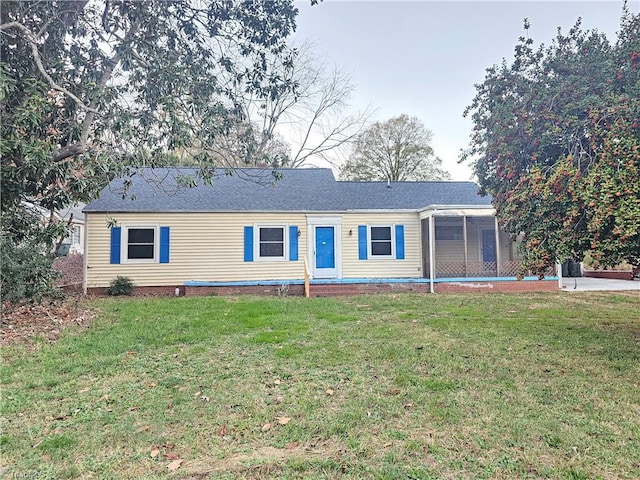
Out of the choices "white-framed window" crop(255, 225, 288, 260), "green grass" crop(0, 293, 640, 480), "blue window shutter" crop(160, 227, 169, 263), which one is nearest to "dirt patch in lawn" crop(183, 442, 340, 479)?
"green grass" crop(0, 293, 640, 480)

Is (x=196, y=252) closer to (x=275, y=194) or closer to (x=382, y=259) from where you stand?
(x=275, y=194)

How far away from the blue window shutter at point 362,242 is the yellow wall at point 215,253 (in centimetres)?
12

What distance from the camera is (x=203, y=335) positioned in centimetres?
612

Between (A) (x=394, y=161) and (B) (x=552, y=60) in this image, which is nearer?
(B) (x=552, y=60)

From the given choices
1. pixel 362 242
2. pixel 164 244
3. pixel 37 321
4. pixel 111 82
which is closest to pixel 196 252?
pixel 164 244

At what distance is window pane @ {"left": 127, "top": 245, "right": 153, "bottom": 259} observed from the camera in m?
12.1

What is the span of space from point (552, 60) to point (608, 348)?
4.13 m

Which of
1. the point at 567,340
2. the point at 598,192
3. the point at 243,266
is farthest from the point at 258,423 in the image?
the point at 243,266

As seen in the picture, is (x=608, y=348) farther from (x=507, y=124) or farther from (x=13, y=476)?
(x=13, y=476)

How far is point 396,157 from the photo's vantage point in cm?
2723

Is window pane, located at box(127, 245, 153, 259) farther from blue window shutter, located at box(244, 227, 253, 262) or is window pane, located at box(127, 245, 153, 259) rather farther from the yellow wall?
blue window shutter, located at box(244, 227, 253, 262)

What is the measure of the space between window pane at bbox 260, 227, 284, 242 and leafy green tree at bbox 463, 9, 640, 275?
7.90m

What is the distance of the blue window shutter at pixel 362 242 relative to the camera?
13.1 metres

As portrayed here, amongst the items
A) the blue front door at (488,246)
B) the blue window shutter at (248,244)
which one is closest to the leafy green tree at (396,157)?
the blue front door at (488,246)
